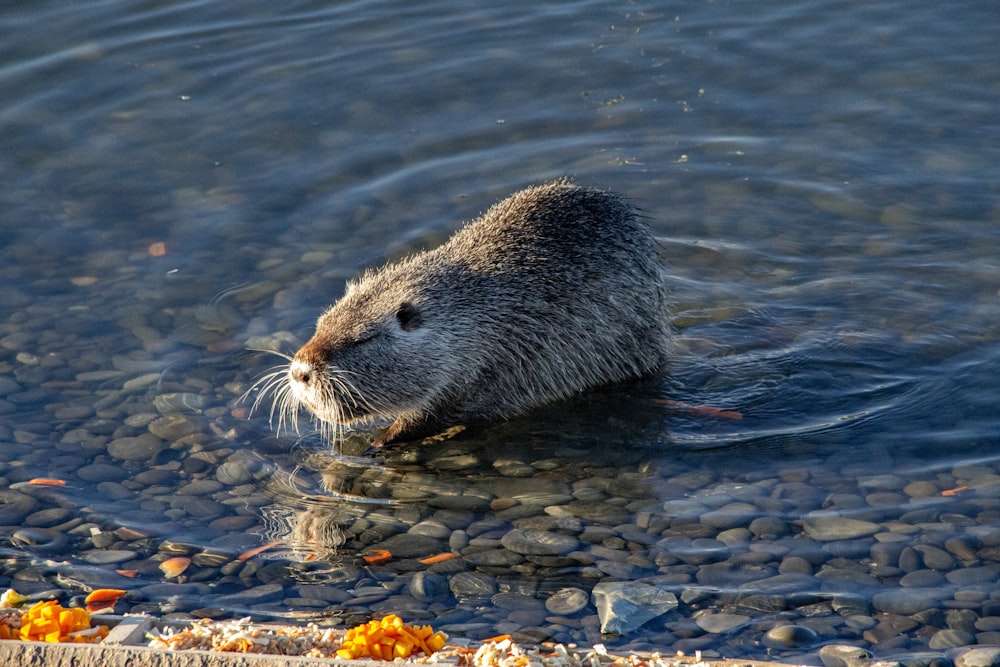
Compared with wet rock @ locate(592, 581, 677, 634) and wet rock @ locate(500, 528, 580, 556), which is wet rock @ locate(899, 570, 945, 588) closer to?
wet rock @ locate(592, 581, 677, 634)

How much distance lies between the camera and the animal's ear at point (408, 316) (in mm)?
7211

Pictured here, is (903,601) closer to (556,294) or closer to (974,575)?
(974,575)

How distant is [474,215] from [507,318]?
2.34 m

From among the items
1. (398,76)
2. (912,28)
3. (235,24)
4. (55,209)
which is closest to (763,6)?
(912,28)

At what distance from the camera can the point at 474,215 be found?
9.73m

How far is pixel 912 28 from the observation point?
11703 millimetres

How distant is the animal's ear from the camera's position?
7211 millimetres

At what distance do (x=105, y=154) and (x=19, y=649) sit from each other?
7026 millimetres

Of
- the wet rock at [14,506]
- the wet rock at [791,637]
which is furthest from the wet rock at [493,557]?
the wet rock at [14,506]

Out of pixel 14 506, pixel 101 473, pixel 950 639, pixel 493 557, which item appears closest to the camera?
pixel 950 639

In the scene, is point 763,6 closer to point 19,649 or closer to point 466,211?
point 466,211

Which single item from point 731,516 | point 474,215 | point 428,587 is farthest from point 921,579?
point 474,215

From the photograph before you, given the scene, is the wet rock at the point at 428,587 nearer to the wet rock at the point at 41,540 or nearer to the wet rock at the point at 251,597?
the wet rock at the point at 251,597

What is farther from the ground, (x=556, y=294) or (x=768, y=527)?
(x=556, y=294)
